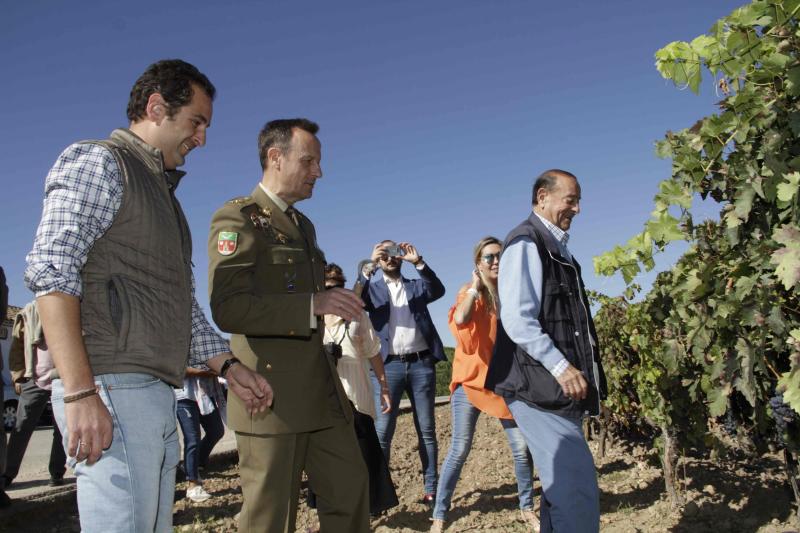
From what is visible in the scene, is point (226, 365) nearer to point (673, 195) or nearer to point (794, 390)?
point (794, 390)

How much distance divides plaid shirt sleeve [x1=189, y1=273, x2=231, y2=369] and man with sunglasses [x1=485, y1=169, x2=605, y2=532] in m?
1.37

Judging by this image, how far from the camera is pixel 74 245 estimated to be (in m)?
1.85

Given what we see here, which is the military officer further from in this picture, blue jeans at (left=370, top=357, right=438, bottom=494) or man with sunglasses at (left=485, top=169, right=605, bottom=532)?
blue jeans at (left=370, top=357, right=438, bottom=494)

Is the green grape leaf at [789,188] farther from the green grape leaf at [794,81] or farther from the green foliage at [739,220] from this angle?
the green grape leaf at [794,81]

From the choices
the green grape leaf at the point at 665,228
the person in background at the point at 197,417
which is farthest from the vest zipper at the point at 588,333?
the person in background at the point at 197,417

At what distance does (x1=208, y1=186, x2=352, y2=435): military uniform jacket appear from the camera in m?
2.71

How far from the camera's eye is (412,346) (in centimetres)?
580

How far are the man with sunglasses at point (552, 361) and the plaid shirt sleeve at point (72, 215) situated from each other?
1915 mm

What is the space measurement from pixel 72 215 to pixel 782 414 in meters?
3.53

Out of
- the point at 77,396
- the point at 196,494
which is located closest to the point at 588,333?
the point at 77,396

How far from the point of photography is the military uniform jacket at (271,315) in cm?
271

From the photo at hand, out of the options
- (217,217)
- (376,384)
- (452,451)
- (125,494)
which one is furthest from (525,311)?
(376,384)

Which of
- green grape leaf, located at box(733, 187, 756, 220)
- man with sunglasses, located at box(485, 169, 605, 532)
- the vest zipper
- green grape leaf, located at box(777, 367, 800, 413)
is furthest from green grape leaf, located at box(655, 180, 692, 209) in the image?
green grape leaf, located at box(777, 367, 800, 413)

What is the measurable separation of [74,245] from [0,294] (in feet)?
15.3
